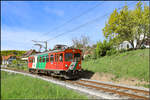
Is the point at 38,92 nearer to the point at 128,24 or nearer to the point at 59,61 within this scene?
the point at 59,61

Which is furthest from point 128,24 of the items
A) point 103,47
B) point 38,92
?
point 38,92

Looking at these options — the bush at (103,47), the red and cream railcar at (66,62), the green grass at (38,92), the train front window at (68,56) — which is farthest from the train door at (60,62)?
the bush at (103,47)

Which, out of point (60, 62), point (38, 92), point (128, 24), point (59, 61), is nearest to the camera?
point (38, 92)

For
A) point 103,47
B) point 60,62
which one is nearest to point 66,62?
point 60,62

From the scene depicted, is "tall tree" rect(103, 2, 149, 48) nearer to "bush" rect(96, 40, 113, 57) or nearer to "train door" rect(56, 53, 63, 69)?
"bush" rect(96, 40, 113, 57)

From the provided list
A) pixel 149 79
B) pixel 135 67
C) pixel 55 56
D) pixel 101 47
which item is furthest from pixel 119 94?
pixel 101 47

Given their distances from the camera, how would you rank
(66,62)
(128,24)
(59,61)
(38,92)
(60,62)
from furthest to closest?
1. (128,24)
2. (59,61)
3. (60,62)
4. (66,62)
5. (38,92)

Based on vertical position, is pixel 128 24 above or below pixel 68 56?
above

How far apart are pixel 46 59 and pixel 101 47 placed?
11.2 metres

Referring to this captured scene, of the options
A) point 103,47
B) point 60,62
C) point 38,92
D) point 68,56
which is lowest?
point 38,92

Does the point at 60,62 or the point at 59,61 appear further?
the point at 59,61

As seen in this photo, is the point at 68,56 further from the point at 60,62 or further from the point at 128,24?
the point at 128,24

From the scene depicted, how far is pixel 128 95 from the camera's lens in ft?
25.8

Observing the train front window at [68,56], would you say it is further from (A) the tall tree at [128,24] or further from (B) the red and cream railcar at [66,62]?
(A) the tall tree at [128,24]
